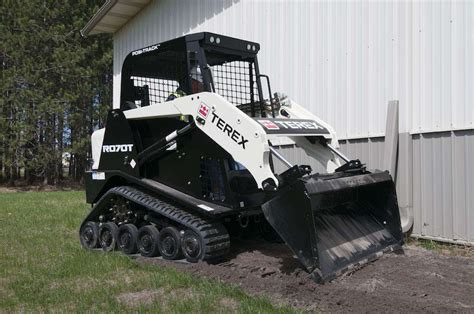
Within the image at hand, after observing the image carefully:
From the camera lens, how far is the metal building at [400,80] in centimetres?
668

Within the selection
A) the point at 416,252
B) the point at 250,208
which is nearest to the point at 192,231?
the point at 250,208

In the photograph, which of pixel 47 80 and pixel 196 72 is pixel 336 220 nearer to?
pixel 196 72

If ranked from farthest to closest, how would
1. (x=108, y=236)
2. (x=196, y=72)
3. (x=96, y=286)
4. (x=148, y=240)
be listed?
(x=108, y=236)
(x=148, y=240)
(x=196, y=72)
(x=96, y=286)

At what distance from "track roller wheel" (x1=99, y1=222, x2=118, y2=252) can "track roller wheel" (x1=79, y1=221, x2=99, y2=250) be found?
0.29ft

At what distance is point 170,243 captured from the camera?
19.6ft

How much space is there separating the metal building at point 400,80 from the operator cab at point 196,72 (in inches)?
72.4

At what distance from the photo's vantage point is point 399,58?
24.3ft

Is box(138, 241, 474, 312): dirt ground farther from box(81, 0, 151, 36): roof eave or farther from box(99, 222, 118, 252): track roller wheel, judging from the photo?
box(81, 0, 151, 36): roof eave

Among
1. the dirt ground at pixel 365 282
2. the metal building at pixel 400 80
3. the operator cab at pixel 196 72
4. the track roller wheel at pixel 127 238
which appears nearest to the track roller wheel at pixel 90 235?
the track roller wheel at pixel 127 238

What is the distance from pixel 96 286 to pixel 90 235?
1994 millimetres

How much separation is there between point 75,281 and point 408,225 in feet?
14.4

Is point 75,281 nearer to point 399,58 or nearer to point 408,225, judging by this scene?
point 408,225

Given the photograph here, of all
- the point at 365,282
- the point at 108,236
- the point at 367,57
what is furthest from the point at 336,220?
the point at 367,57

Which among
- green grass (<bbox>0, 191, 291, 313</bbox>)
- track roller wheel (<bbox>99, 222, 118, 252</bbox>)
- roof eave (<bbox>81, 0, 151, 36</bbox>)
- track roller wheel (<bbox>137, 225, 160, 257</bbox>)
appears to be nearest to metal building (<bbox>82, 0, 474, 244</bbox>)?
track roller wheel (<bbox>137, 225, 160, 257</bbox>)
